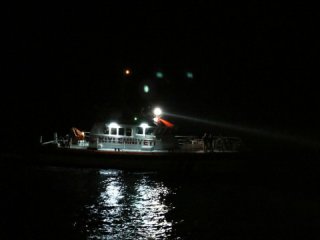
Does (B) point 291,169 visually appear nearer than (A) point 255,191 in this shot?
No

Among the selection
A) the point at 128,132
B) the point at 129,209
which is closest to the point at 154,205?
the point at 129,209

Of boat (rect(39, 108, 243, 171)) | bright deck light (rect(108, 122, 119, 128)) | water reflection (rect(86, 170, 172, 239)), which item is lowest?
water reflection (rect(86, 170, 172, 239))

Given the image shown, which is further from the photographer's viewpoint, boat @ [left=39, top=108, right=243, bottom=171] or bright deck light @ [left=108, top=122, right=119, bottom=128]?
bright deck light @ [left=108, top=122, right=119, bottom=128]

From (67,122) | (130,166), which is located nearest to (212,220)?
(130,166)

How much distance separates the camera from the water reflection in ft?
45.3

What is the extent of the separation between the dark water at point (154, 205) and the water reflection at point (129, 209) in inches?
1.4

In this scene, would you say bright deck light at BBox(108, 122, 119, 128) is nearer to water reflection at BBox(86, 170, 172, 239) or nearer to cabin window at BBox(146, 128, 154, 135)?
cabin window at BBox(146, 128, 154, 135)

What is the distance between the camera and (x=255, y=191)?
1952cm

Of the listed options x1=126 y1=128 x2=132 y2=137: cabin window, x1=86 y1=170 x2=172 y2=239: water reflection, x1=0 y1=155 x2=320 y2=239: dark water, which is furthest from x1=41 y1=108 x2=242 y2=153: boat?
x1=86 y1=170 x2=172 y2=239: water reflection

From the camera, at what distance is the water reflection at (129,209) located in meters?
13.8

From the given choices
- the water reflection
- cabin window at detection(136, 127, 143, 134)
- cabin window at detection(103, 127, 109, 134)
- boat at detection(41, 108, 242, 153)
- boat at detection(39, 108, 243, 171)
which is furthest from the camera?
cabin window at detection(103, 127, 109, 134)

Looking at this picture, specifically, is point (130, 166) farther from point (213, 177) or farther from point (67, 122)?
point (67, 122)

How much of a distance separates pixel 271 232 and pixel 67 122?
59.2m

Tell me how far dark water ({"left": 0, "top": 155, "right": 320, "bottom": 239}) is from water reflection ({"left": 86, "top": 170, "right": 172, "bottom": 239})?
4 cm
